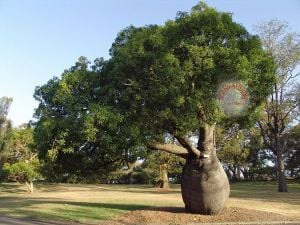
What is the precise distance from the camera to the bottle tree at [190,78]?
1531cm

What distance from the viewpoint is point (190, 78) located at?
51.2 feet

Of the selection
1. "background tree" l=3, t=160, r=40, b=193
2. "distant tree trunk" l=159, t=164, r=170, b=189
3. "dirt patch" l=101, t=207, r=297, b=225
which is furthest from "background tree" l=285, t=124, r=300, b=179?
"dirt patch" l=101, t=207, r=297, b=225

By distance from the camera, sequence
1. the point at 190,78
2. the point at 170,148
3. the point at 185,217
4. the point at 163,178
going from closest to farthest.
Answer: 1. the point at 190,78
2. the point at 185,217
3. the point at 170,148
4. the point at 163,178

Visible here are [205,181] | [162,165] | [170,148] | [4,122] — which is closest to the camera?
[205,181]

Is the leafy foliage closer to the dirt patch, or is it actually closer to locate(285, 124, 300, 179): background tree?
the dirt patch

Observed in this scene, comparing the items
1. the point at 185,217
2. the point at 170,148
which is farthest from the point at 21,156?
the point at 185,217

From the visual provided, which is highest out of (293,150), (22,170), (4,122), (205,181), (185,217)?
(4,122)

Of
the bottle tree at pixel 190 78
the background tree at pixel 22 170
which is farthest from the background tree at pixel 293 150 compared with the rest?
the bottle tree at pixel 190 78

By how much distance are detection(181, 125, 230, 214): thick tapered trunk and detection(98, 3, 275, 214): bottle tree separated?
0.04 metres

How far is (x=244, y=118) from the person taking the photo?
18.9 meters

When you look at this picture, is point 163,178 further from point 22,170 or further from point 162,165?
point 22,170

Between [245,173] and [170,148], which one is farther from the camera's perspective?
[245,173]

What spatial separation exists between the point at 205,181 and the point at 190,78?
13.2ft

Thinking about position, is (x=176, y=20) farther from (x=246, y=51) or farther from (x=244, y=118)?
(x=244, y=118)
